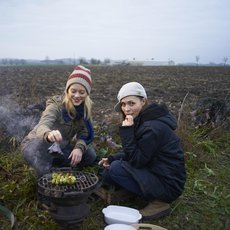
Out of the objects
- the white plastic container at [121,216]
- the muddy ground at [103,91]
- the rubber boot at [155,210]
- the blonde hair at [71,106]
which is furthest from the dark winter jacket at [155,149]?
the muddy ground at [103,91]

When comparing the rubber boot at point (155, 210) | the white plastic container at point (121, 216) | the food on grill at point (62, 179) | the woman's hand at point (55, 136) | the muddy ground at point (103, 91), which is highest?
the woman's hand at point (55, 136)

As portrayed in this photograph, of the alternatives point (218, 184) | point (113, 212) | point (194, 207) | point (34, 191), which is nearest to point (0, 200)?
point (34, 191)

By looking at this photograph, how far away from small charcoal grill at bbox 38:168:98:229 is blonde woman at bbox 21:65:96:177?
2.45ft

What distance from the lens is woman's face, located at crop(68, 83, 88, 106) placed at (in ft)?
12.1

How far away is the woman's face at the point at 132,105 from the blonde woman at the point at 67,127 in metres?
0.60

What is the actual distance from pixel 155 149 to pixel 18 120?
310cm

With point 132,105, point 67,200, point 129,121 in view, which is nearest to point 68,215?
point 67,200

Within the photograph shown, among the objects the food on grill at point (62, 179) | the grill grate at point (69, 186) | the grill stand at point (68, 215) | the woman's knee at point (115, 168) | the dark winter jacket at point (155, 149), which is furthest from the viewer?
the woman's knee at point (115, 168)

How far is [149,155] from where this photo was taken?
10.7 ft

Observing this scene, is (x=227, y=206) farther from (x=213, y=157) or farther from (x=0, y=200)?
(x=0, y=200)

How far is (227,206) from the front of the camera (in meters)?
3.77

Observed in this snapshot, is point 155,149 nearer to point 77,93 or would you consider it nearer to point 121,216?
point 121,216

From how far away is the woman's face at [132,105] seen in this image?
3410mm

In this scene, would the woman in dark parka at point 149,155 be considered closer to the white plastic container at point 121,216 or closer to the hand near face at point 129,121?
the hand near face at point 129,121
